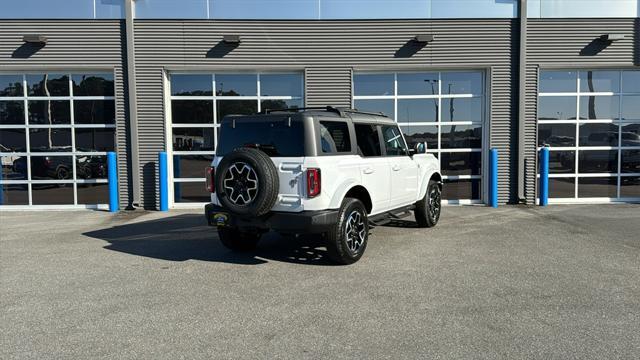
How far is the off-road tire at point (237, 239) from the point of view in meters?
6.57

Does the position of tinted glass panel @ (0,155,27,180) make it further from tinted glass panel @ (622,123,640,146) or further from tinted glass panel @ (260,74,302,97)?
tinted glass panel @ (622,123,640,146)

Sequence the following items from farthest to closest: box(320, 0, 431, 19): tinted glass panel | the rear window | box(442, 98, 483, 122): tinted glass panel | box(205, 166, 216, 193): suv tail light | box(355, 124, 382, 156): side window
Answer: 1. box(442, 98, 483, 122): tinted glass panel
2. box(320, 0, 431, 19): tinted glass panel
3. box(355, 124, 382, 156): side window
4. box(205, 166, 216, 193): suv tail light
5. the rear window

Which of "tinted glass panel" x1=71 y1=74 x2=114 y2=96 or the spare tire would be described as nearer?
the spare tire

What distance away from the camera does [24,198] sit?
36.9ft

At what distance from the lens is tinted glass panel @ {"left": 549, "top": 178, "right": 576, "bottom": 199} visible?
11617 millimetres

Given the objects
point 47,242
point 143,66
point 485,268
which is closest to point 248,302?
point 485,268

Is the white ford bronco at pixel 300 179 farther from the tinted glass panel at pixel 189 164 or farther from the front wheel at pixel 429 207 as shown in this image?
the tinted glass panel at pixel 189 164

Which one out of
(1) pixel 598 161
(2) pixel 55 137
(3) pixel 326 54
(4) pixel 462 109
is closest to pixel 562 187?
(1) pixel 598 161

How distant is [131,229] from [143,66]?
13.9 feet

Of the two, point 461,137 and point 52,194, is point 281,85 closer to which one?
point 461,137

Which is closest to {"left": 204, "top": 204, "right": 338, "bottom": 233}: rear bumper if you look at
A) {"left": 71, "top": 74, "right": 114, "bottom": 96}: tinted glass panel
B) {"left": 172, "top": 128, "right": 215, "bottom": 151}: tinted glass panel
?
{"left": 172, "top": 128, "right": 215, "bottom": 151}: tinted glass panel

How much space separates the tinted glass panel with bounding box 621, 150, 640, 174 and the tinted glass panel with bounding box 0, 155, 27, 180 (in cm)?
1474

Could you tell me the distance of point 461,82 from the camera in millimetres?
11438

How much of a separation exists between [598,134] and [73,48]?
12836 millimetres
